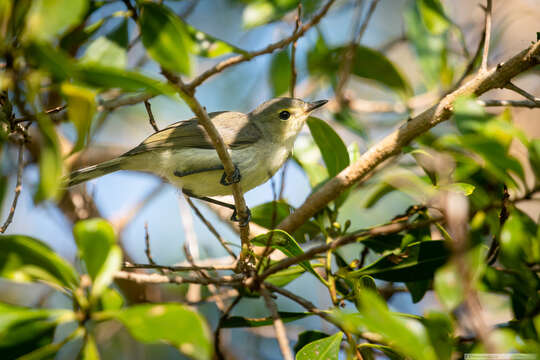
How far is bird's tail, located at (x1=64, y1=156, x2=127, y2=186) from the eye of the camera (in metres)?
3.23

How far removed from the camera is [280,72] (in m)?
4.23

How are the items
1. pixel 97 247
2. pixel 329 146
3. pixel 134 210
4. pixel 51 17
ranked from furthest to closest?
1. pixel 134 210
2. pixel 329 146
3. pixel 97 247
4. pixel 51 17

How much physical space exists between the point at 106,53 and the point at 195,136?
1.37m

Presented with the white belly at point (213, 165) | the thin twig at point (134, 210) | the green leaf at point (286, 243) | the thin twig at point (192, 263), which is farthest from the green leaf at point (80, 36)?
the thin twig at point (134, 210)

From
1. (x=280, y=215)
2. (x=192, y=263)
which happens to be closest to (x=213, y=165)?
(x=280, y=215)

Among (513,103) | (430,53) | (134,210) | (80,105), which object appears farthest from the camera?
(134,210)

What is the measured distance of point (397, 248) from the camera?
233cm

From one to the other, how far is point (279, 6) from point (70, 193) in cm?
242

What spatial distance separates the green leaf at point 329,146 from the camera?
272 cm

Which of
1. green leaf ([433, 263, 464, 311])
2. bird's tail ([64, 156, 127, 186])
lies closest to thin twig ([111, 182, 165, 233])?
bird's tail ([64, 156, 127, 186])

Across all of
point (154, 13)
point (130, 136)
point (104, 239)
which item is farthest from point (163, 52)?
point (130, 136)

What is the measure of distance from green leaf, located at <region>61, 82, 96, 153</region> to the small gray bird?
1.89 m

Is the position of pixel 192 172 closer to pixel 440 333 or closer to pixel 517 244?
pixel 440 333

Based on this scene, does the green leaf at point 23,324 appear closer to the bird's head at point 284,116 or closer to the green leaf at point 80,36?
the green leaf at point 80,36
